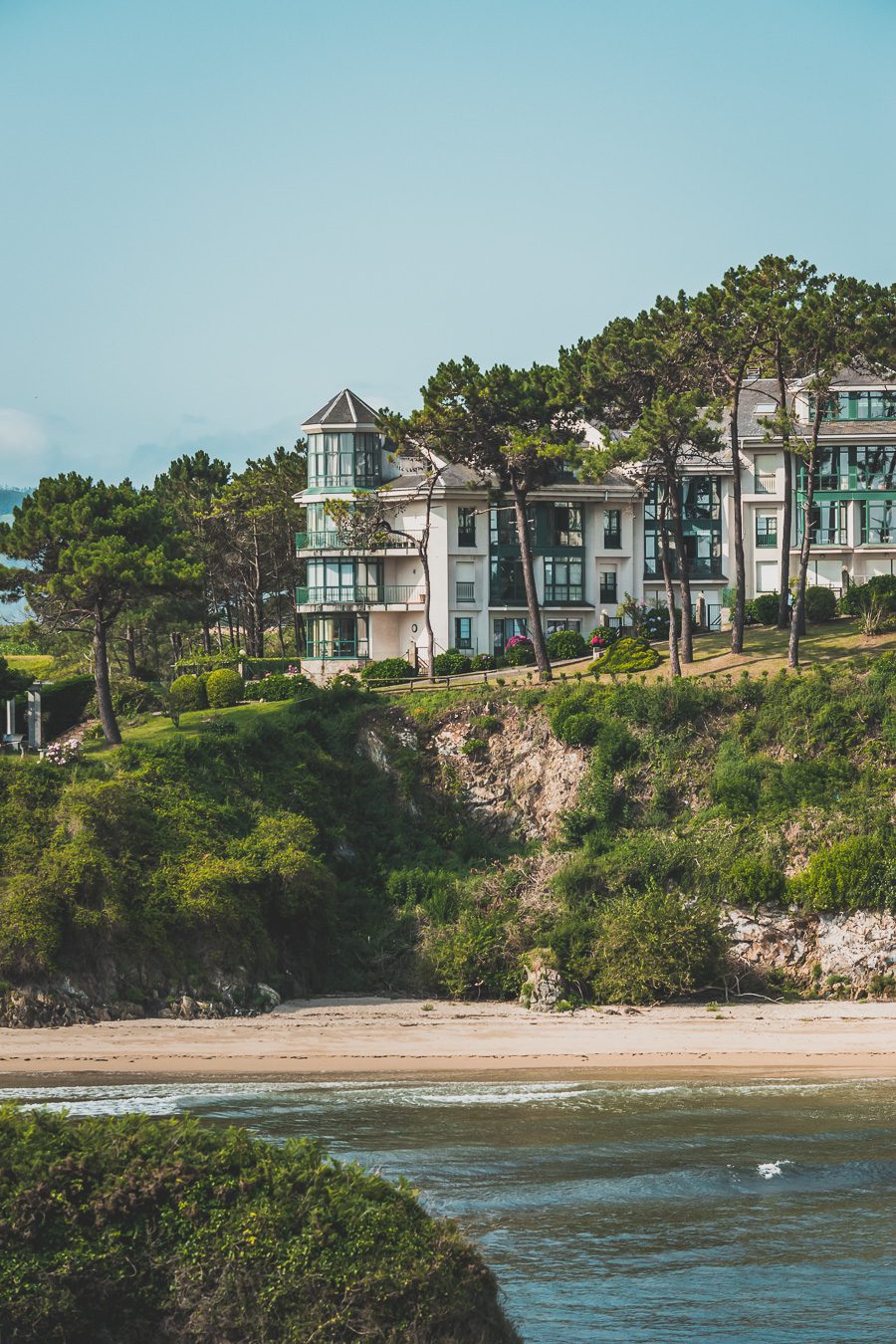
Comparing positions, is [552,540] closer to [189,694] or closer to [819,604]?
[819,604]

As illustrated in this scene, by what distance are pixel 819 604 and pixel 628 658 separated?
943 cm

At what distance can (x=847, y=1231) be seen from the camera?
22.6 meters

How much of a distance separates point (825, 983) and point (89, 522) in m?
26.1

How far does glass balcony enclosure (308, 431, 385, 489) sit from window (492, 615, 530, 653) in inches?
346

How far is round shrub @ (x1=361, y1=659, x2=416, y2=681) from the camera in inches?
2522

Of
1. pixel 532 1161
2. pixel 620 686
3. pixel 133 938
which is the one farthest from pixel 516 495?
pixel 532 1161

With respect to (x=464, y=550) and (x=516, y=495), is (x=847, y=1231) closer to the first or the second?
(x=516, y=495)

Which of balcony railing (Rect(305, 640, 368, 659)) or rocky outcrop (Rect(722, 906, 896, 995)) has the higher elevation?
balcony railing (Rect(305, 640, 368, 659))

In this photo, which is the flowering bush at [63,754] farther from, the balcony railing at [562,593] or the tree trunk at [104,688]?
the balcony railing at [562,593]

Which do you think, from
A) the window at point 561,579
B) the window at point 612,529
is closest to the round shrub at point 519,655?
the window at point 561,579

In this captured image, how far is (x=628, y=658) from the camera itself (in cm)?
5831

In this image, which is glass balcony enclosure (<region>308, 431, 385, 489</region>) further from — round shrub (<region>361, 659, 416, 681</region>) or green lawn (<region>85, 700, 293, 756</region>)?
green lawn (<region>85, 700, 293, 756</region>)

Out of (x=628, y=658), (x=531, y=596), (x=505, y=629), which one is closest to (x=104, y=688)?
(x=531, y=596)

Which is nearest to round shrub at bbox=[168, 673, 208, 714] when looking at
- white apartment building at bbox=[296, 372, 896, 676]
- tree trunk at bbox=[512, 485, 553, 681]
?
white apartment building at bbox=[296, 372, 896, 676]
